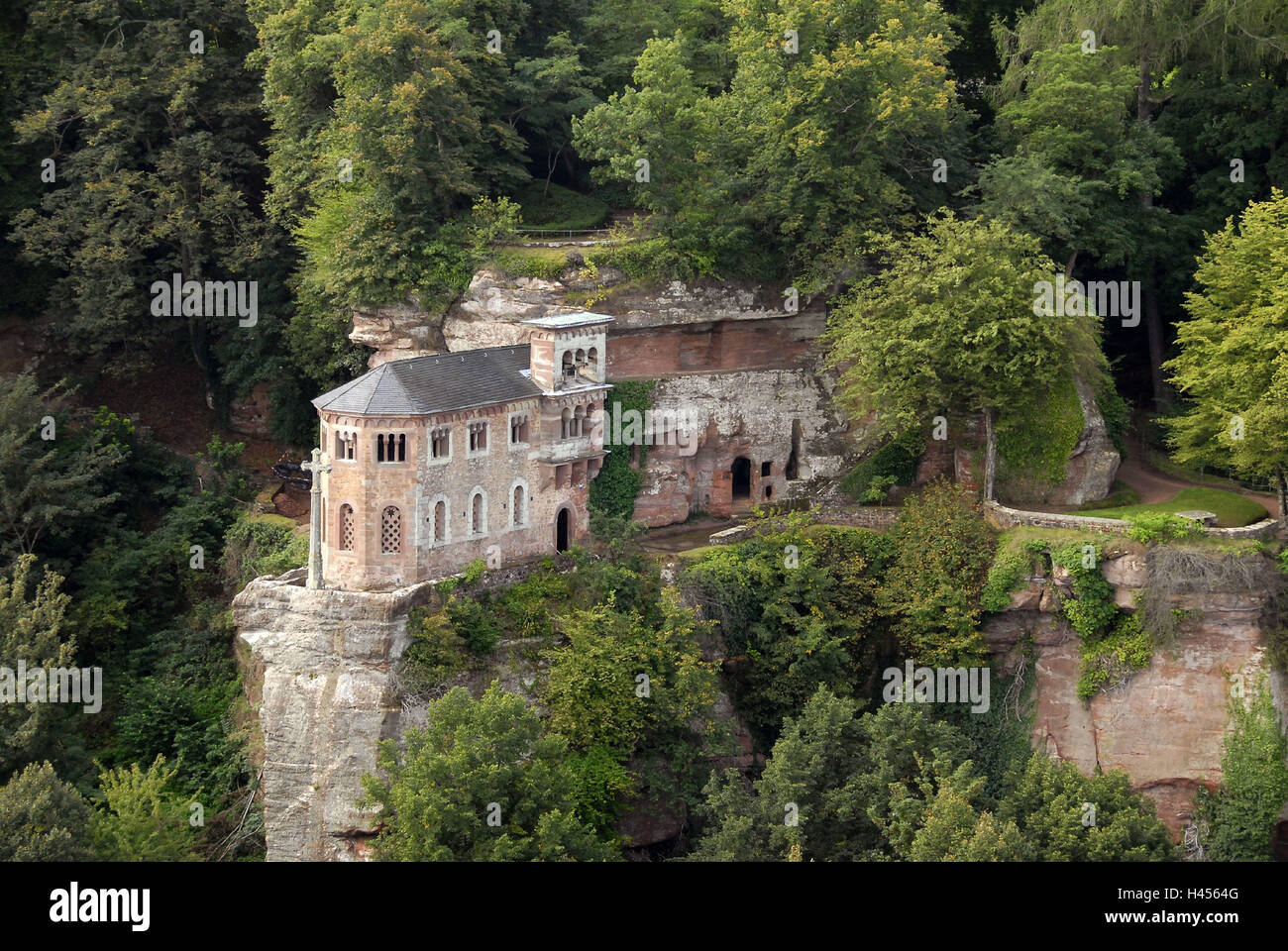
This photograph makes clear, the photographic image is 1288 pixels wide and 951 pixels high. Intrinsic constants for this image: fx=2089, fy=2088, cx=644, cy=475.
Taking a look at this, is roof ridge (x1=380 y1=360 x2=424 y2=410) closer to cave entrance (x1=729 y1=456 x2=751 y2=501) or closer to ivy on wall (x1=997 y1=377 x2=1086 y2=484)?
cave entrance (x1=729 y1=456 x2=751 y2=501)

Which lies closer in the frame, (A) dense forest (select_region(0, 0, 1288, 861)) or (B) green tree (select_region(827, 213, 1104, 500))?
(A) dense forest (select_region(0, 0, 1288, 861))

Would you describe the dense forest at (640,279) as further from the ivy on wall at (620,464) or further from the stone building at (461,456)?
the ivy on wall at (620,464)

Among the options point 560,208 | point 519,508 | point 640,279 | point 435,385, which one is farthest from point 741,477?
point 435,385

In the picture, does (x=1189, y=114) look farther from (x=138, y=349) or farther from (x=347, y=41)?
(x=138, y=349)

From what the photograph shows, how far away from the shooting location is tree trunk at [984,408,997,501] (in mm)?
62656

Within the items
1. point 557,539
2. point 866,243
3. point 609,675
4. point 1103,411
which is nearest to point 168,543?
point 557,539

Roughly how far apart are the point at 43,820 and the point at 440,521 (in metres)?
13.1

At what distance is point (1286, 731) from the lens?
193 ft

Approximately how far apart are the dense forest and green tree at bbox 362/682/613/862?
117mm

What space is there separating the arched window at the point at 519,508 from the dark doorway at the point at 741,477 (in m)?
10.1

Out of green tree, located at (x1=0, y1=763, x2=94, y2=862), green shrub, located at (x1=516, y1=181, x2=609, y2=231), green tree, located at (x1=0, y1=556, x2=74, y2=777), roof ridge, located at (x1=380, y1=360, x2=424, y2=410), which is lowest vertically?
green tree, located at (x1=0, y1=763, x2=94, y2=862)

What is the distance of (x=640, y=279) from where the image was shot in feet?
212

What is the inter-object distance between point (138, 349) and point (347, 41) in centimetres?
1550

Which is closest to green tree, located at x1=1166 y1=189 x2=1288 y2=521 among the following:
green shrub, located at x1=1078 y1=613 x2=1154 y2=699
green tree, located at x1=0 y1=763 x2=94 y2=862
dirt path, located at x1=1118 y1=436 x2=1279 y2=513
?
dirt path, located at x1=1118 y1=436 x2=1279 y2=513
